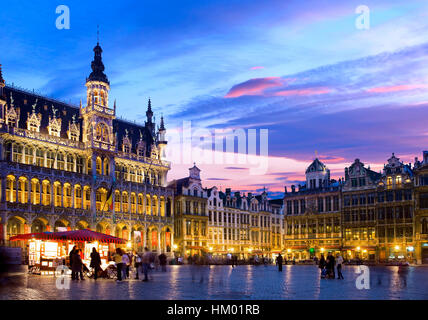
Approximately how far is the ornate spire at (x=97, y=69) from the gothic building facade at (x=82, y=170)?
0.14 meters

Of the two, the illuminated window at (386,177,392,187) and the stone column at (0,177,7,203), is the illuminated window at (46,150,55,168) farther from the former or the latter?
the illuminated window at (386,177,392,187)

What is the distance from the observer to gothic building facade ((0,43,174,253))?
212 ft

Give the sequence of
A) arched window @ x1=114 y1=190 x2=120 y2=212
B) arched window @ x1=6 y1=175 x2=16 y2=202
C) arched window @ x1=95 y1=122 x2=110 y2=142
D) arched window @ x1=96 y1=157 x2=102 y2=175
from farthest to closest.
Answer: arched window @ x1=114 y1=190 x2=120 y2=212
arched window @ x1=95 y1=122 x2=110 y2=142
arched window @ x1=96 y1=157 x2=102 y2=175
arched window @ x1=6 y1=175 x2=16 y2=202

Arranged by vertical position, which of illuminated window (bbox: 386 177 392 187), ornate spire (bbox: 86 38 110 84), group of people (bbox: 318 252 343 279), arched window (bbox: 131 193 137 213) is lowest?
group of people (bbox: 318 252 343 279)

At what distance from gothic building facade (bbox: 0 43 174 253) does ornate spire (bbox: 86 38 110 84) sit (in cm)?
14

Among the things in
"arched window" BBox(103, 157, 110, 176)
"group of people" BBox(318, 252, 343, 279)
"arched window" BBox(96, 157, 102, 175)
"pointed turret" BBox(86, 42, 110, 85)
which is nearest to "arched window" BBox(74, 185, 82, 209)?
"arched window" BBox(96, 157, 102, 175)

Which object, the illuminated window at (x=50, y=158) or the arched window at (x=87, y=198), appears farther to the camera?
the arched window at (x=87, y=198)


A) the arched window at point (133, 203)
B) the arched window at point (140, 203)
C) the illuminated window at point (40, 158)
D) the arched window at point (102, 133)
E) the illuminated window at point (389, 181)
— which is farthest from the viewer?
the illuminated window at point (389, 181)

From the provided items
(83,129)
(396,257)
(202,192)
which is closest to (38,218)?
(83,129)

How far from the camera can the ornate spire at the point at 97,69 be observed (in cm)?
7749

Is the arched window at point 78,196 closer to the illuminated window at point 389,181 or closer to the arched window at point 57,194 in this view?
the arched window at point 57,194

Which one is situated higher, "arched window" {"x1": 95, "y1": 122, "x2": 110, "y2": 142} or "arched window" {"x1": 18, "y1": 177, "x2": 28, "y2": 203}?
"arched window" {"x1": 95, "y1": 122, "x2": 110, "y2": 142}

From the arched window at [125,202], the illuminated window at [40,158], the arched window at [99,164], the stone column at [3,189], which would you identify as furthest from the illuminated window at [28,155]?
the arched window at [125,202]
